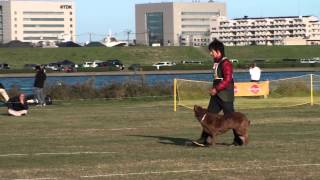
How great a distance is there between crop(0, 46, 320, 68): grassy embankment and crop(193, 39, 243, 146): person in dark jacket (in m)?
114

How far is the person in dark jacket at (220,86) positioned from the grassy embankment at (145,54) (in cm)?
11403

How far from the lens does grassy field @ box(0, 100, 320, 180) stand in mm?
10961

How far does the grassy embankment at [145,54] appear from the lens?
428 feet

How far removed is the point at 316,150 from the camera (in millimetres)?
13305

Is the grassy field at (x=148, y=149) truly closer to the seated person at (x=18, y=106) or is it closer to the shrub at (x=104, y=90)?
the seated person at (x=18, y=106)

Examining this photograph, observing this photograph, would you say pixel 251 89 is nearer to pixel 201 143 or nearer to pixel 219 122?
pixel 201 143

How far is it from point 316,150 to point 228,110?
5.86ft

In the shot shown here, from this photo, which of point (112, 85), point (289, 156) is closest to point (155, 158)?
point (289, 156)

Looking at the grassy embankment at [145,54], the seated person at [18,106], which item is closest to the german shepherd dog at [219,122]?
the seated person at [18,106]

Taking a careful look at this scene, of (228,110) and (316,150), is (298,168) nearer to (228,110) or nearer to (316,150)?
(316,150)

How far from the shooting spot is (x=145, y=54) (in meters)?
137

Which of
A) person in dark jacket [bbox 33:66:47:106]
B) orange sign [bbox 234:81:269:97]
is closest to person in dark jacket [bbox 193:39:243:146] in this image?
orange sign [bbox 234:81:269:97]

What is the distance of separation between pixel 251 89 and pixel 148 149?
17247 millimetres

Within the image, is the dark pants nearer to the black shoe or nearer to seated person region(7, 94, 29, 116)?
the black shoe
